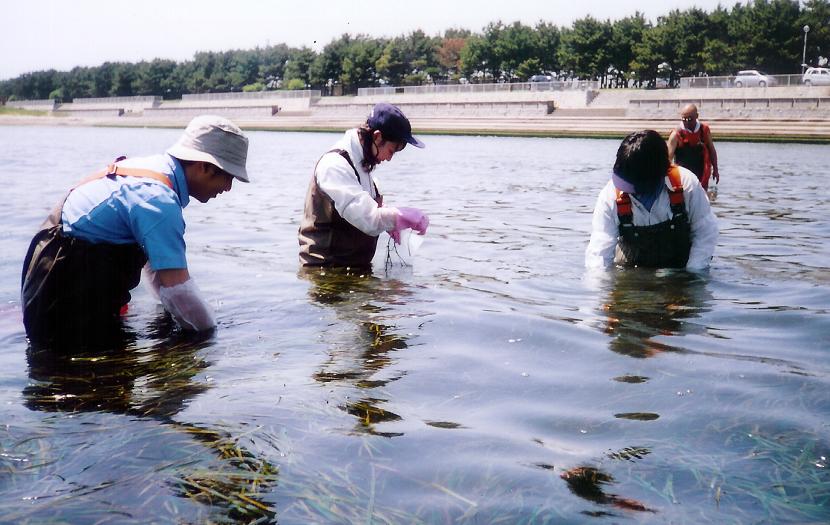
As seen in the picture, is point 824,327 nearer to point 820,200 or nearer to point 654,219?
point 654,219

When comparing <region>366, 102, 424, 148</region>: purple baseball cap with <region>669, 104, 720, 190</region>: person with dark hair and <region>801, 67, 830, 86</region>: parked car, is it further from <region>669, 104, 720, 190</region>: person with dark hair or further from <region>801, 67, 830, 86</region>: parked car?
<region>801, 67, 830, 86</region>: parked car

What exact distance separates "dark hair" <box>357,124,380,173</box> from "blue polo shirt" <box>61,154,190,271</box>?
2296 mm

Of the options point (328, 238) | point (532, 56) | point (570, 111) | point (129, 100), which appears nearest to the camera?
point (328, 238)

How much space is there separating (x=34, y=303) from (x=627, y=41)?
7048cm

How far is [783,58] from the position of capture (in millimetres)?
63281

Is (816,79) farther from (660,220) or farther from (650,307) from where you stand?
(650,307)

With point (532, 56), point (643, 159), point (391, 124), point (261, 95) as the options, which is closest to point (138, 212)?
point (391, 124)

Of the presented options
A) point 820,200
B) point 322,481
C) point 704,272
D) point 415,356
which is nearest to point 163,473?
point 322,481

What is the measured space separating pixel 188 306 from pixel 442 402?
5.59ft

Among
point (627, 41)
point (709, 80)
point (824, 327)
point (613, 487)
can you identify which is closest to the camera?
point (613, 487)

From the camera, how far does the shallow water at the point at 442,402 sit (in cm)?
286

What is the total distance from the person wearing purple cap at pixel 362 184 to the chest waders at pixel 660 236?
69.0 inches

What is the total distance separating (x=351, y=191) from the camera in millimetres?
6465

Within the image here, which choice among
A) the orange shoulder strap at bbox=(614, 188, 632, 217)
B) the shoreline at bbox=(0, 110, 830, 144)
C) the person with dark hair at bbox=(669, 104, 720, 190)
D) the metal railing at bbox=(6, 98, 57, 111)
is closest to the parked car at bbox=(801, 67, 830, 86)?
the shoreline at bbox=(0, 110, 830, 144)
